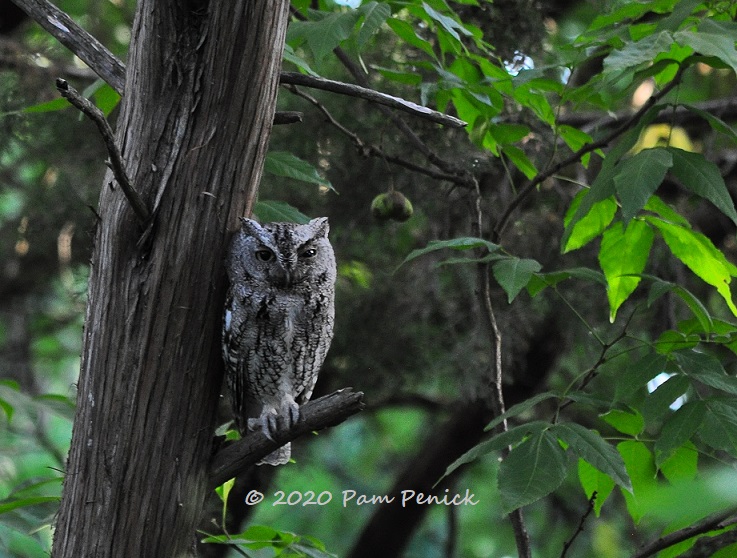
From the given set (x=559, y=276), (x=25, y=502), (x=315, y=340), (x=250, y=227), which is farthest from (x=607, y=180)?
(x=25, y=502)

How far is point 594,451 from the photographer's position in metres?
1.37

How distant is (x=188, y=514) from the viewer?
1523 millimetres

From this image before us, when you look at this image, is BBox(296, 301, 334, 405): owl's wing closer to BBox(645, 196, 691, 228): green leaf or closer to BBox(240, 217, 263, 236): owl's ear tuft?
BBox(240, 217, 263, 236): owl's ear tuft

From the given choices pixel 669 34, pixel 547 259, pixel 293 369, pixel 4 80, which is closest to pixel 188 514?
pixel 293 369

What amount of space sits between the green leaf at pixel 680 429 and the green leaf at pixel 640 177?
1.15ft

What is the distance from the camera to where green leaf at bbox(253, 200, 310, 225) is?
1.79m

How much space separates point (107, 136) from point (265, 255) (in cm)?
49

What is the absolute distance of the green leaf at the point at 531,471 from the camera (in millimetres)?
1311

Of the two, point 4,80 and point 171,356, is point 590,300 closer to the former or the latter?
point 171,356

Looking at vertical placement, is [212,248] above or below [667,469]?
above

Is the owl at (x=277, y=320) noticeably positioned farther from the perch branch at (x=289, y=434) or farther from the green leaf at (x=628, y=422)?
the green leaf at (x=628, y=422)

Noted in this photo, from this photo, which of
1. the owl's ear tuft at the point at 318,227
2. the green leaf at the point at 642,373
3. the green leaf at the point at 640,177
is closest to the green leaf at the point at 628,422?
the green leaf at the point at 642,373

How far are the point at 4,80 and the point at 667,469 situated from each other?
2.60 m

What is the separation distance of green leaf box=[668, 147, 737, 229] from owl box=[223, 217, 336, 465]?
79 centimetres
